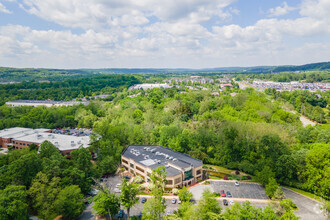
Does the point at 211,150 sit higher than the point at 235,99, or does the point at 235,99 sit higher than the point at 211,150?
the point at 235,99

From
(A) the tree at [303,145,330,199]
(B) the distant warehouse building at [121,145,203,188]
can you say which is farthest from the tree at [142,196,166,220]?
(A) the tree at [303,145,330,199]

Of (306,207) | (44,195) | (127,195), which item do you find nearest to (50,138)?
(44,195)

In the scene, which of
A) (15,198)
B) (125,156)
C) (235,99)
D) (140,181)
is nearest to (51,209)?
(15,198)

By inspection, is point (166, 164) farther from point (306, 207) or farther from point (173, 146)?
point (306, 207)

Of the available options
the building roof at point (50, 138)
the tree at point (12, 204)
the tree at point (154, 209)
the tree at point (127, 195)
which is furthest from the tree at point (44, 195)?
the building roof at point (50, 138)

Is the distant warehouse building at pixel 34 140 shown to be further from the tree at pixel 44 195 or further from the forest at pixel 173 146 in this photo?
the tree at pixel 44 195

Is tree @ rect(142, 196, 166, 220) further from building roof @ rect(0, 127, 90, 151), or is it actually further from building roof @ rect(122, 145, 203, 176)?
building roof @ rect(0, 127, 90, 151)

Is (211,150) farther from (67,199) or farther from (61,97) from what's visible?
(61,97)
